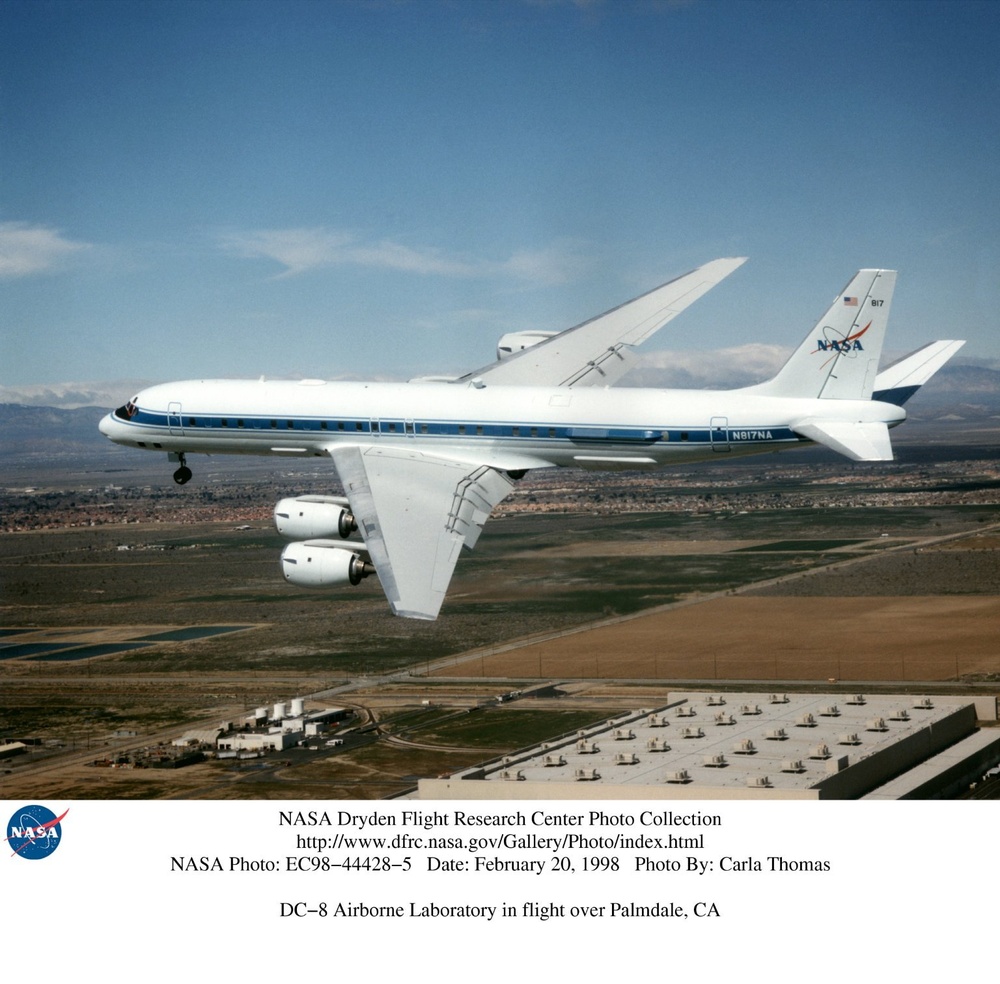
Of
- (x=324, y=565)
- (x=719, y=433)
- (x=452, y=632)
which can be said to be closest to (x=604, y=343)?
(x=719, y=433)

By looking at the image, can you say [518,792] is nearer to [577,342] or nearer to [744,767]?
[744,767]

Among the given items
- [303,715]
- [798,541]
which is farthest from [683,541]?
[303,715]

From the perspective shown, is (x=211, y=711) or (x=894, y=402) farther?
(x=211, y=711)

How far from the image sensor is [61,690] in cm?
5119

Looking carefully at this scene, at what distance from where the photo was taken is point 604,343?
3014 cm

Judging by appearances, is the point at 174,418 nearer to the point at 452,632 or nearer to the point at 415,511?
Result: the point at 415,511

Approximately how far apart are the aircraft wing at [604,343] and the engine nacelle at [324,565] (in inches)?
301

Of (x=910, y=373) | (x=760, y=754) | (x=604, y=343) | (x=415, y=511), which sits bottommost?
(x=760, y=754)

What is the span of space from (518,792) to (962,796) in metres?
15.9

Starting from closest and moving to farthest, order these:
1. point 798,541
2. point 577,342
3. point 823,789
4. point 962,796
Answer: point 577,342 → point 823,789 → point 962,796 → point 798,541

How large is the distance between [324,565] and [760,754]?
19.4 meters
